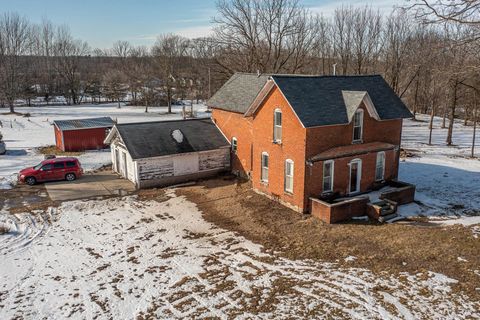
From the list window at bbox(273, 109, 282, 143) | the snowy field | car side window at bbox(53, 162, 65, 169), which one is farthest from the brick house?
car side window at bbox(53, 162, 65, 169)

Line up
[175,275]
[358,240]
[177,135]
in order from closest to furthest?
[175,275] < [358,240] < [177,135]

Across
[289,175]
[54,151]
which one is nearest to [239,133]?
[289,175]

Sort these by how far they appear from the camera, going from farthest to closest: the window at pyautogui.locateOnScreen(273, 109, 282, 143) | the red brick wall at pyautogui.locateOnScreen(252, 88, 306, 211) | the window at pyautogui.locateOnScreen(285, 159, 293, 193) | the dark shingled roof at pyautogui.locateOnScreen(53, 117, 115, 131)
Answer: the dark shingled roof at pyautogui.locateOnScreen(53, 117, 115, 131), the window at pyautogui.locateOnScreen(273, 109, 282, 143), the window at pyautogui.locateOnScreen(285, 159, 293, 193), the red brick wall at pyautogui.locateOnScreen(252, 88, 306, 211)

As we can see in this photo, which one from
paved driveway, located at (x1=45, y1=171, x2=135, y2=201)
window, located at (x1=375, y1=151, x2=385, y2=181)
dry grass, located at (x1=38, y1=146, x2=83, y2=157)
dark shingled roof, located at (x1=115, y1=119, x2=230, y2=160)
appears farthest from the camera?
dry grass, located at (x1=38, y1=146, x2=83, y2=157)

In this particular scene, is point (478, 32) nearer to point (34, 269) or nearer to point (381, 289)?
point (381, 289)

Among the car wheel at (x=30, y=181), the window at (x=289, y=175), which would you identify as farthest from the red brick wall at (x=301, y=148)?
the car wheel at (x=30, y=181)

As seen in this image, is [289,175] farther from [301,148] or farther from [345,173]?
[345,173]

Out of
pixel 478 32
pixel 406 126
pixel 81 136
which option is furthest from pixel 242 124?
pixel 406 126

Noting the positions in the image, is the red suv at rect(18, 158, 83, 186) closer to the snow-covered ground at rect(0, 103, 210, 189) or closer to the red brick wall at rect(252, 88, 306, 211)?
the snow-covered ground at rect(0, 103, 210, 189)
